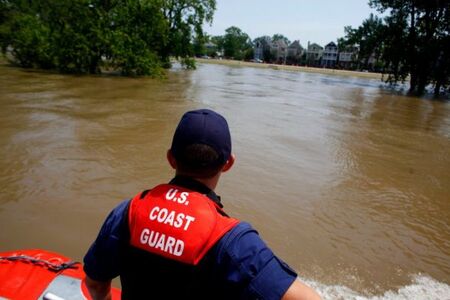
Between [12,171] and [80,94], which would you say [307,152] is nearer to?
[12,171]

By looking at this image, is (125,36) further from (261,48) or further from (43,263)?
(261,48)

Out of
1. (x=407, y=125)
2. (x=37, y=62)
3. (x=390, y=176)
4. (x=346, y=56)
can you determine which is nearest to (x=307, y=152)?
(x=390, y=176)

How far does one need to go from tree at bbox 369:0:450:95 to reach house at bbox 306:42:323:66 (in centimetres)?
8613

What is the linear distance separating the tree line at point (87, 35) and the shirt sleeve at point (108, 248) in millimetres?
22177

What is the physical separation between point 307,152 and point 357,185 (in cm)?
202

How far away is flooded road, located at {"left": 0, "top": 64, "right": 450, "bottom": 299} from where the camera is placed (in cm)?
404

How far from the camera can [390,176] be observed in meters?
7.00

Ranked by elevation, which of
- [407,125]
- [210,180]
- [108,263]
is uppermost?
[210,180]

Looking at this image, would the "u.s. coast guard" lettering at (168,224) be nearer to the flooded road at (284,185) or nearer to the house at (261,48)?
the flooded road at (284,185)

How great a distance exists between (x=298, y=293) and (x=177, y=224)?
0.48 meters

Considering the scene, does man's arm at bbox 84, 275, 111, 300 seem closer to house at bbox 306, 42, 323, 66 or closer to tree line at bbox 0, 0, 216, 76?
tree line at bbox 0, 0, 216, 76

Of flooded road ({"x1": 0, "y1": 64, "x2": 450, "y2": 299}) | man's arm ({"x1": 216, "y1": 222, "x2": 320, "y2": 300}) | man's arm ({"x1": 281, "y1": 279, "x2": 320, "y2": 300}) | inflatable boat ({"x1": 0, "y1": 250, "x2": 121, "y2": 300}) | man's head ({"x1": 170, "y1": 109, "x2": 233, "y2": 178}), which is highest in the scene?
man's head ({"x1": 170, "y1": 109, "x2": 233, "y2": 178})

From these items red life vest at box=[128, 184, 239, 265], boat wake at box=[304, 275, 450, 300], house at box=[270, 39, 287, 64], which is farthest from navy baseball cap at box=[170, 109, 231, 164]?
house at box=[270, 39, 287, 64]

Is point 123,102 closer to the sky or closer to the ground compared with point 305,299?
closer to the ground
